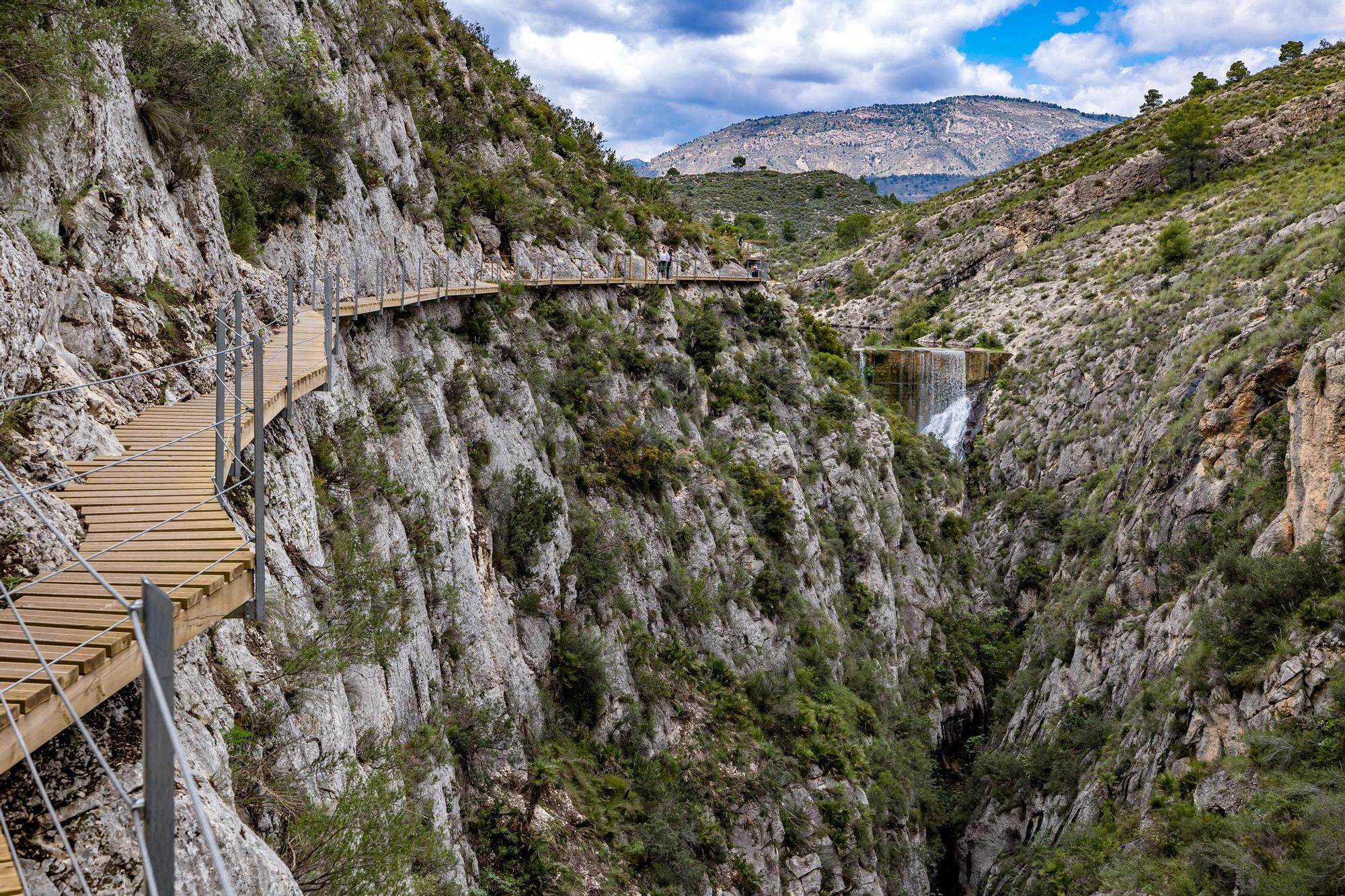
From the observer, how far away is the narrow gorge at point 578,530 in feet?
18.8

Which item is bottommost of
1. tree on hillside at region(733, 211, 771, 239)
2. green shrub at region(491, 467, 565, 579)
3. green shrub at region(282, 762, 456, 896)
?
green shrub at region(282, 762, 456, 896)

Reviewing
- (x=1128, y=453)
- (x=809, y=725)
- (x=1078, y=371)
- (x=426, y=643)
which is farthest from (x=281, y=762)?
(x=1078, y=371)

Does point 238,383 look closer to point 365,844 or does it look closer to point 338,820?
point 338,820

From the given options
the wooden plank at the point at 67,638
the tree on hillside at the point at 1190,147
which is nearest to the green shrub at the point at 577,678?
the wooden plank at the point at 67,638

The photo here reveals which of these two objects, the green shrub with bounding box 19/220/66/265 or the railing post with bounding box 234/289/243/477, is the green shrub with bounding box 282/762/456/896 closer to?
the railing post with bounding box 234/289/243/477

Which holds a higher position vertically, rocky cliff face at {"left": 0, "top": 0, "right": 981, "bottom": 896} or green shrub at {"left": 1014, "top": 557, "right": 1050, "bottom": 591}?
rocky cliff face at {"left": 0, "top": 0, "right": 981, "bottom": 896}

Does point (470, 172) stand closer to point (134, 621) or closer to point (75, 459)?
point (75, 459)

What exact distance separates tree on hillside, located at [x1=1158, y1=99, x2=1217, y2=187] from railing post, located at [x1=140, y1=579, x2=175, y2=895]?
55533 millimetres

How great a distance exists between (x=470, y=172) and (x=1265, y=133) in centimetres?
4615

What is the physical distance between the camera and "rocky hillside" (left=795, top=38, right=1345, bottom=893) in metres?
12.7

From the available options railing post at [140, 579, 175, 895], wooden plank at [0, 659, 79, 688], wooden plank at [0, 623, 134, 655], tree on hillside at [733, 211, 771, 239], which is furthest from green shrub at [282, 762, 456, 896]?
tree on hillside at [733, 211, 771, 239]

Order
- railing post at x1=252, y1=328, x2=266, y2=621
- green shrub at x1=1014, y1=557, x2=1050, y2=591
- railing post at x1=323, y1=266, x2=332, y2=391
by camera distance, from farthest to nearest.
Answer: green shrub at x1=1014, y1=557, x2=1050, y2=591 < railing post at x1=323, y1=266, x2=332, y2=391 < railing post at x1=252, y1=328, x2=266, y2=621

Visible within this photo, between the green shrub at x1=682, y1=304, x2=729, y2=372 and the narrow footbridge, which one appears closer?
the narrow footbridge

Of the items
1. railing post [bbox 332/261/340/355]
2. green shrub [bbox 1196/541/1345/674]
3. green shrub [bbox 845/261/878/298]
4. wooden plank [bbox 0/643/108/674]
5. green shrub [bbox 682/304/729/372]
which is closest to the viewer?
wooden plank [bbox 0/643/108/674]
